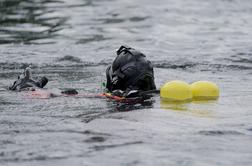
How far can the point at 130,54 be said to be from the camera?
989 cm

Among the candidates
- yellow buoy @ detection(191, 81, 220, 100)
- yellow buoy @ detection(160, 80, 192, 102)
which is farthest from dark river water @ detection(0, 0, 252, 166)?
yellow buoy @ detection(160, 80, 192, 102)

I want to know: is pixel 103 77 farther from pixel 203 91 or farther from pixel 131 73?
pixel 203 91

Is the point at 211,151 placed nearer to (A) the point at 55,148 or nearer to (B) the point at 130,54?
(A) the point at 55,148

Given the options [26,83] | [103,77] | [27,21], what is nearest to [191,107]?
[26,83]

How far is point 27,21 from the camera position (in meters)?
21.8

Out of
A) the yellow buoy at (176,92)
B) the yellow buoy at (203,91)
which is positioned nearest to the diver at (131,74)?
the yellow buoy at (176,92)

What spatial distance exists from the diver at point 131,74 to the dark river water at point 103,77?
A: 0.32 meters

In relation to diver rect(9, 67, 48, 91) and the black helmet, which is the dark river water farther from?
the black helmet

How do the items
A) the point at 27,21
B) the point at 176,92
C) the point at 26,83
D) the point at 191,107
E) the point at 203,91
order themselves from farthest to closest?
the point at 27,21
the point at 26,83
the point at 203,91
the point at 176,92
the point at 191,107

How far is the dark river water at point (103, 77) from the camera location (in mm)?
7074

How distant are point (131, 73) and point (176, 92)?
2.24 ft

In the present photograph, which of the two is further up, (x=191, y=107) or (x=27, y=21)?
(x=27, y=21)

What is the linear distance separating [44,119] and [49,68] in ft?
18.0

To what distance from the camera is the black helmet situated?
9.67 meters
